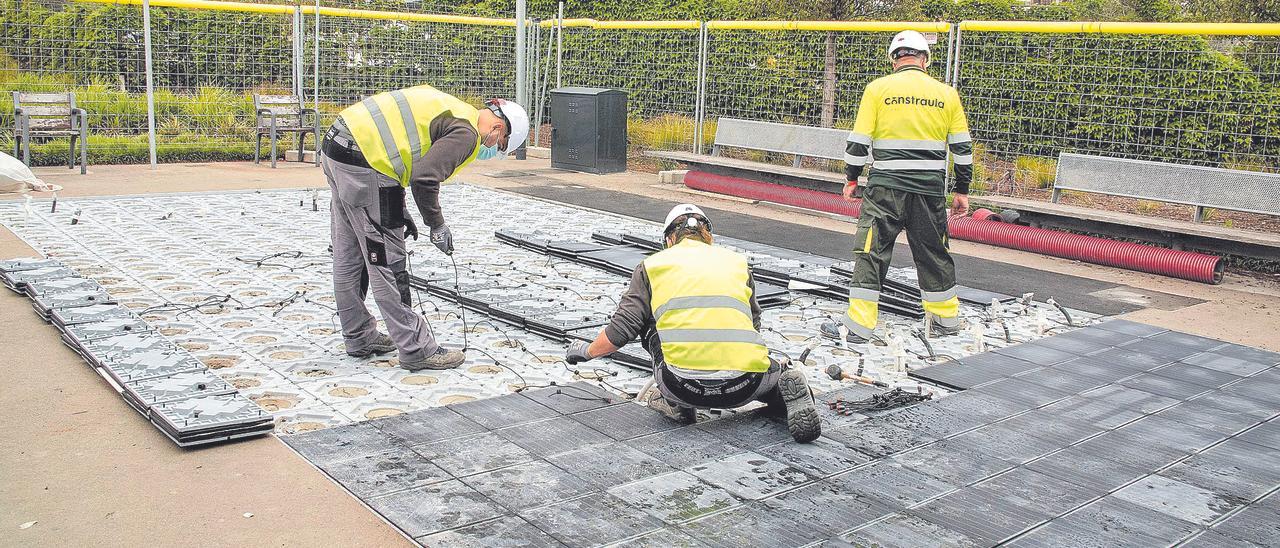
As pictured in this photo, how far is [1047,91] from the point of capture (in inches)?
465

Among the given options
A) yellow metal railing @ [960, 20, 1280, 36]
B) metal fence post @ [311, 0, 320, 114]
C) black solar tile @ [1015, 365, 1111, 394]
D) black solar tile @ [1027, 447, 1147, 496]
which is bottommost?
black solar tile @ [1027, 447, 1147, 496]

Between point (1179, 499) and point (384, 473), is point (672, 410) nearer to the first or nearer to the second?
point (384, 473)

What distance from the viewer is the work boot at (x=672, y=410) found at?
5297 mm

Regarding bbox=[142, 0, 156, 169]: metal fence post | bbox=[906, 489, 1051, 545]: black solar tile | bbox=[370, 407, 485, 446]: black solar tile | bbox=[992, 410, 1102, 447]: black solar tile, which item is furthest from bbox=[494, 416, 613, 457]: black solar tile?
bbox=[142, 0, 156, 169]: metal fence post

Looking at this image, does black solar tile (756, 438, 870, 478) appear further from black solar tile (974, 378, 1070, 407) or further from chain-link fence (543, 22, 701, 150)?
chain-link fence (543, 22, 701, 150)

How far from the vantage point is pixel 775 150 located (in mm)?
14031

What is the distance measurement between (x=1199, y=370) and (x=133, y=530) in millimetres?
5799

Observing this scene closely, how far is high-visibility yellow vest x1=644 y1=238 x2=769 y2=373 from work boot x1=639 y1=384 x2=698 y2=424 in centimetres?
45

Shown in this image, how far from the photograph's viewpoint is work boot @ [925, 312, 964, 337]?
24.3ft

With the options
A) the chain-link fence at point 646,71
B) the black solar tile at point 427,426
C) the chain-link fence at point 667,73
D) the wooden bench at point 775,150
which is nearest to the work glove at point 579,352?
the black solar tile at point 427,426

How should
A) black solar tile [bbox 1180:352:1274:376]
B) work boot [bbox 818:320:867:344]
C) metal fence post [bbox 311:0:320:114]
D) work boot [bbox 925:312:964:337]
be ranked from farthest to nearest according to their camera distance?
metal fence post [bbox 311:0:320:114] < work boot [bbox 925:312:964:337] < work boot [bbox 818:320:867:344] < black solar tile [bbox 1180:352:1274:376]

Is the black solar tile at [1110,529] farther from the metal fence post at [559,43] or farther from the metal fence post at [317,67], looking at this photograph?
the metal fence post at [559,43]

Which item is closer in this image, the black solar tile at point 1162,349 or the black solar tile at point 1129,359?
the black solar tile at point 1129,359

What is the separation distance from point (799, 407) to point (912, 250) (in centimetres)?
275
